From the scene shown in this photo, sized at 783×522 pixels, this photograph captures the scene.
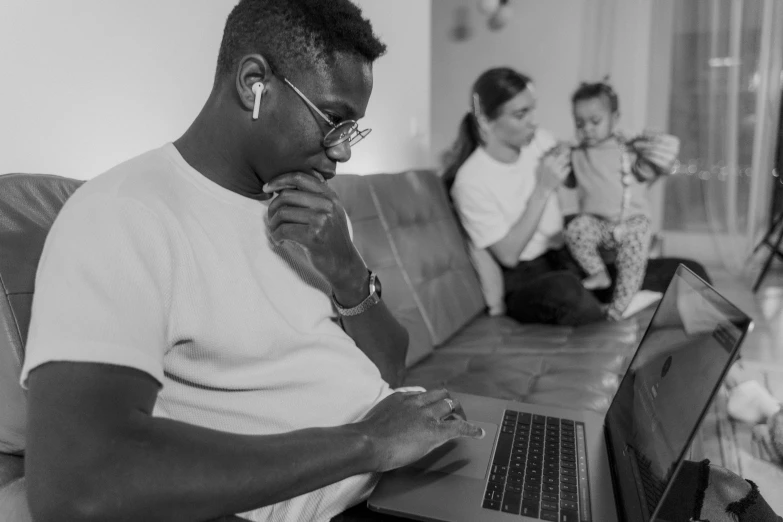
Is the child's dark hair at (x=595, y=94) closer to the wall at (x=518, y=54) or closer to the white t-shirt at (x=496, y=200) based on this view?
the white t-shirt at (x=496, y=200)

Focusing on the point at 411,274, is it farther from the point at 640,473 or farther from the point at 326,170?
the point at 640,473

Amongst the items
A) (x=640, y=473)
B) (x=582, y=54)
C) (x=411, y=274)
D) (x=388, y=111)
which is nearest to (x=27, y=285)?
(x=640, y=473)

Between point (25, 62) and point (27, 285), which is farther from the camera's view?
point (25, 62)

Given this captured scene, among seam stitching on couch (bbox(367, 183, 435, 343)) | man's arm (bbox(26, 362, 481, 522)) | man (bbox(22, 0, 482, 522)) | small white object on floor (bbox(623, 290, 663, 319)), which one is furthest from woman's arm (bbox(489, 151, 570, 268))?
man's arm (bbox(26, 362, 481, 522))

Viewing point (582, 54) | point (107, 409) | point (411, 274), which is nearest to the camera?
point (107, 409)

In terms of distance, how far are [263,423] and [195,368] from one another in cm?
13

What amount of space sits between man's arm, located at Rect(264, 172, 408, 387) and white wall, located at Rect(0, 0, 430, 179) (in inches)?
19.2

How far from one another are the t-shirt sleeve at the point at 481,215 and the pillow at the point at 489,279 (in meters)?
0.04

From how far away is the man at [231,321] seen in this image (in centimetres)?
59

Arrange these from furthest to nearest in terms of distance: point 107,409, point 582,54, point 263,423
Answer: point 582,54 → point 263,423 → point 107,409

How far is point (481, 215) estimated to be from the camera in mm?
2389

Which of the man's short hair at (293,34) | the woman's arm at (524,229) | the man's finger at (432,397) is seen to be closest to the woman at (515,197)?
the woman's arm at (524,229)

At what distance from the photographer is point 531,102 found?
97.5 inches

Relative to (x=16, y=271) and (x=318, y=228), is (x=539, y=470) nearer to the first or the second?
(x=318, y=228)
